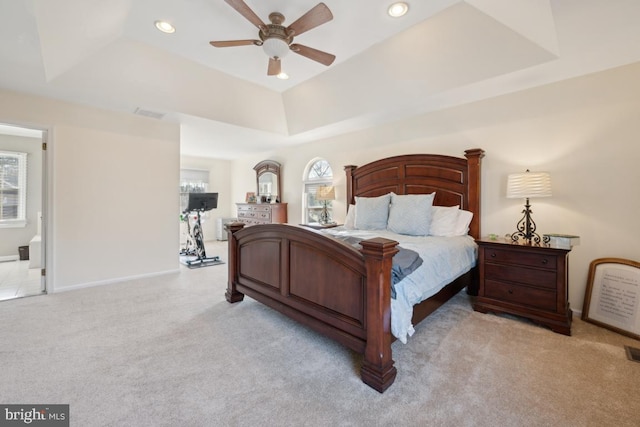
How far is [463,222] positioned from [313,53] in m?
2.55

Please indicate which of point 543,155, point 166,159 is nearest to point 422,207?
point 543,155

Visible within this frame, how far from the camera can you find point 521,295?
100 inches

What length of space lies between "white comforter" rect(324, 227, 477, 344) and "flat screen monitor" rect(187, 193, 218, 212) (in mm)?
3643

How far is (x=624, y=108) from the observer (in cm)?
249

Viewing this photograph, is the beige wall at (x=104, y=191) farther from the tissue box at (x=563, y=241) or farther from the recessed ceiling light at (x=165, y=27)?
the tissue box at (x=563, y=241)

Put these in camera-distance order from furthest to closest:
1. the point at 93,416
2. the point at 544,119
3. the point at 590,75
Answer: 1. the point at 544,119
2. the point at 590,75
3. the point at 93,416

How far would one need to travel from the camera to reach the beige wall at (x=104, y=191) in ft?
11.0

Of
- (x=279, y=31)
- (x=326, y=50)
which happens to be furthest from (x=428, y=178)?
(x=279, y=31)

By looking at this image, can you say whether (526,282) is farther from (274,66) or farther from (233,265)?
(274,66)

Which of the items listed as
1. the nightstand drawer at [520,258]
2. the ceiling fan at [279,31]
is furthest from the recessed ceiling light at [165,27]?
the nightstand drawer at [520,258]

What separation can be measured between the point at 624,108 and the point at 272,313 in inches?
Result: 153

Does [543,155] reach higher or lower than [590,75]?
lower

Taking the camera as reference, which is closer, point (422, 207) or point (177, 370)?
point (177, 370)

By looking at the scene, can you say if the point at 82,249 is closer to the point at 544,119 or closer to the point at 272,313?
the point at 272,313
